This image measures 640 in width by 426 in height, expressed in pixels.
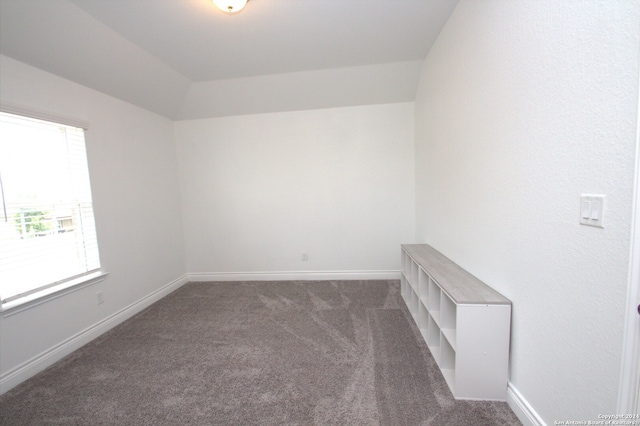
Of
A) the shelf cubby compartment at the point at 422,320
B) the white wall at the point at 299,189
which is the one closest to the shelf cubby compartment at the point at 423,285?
the shelf cubby compartment at the point at 422,320

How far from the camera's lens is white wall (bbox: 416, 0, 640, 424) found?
850 millimetres

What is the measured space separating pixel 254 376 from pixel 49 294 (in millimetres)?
1839

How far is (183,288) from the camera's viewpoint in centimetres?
354

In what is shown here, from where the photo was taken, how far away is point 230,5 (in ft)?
5.79

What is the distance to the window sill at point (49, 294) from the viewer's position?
176 cm

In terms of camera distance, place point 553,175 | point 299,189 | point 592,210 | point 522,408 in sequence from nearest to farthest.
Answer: point 592,210, point 553,175, point 522,408, point 299,189

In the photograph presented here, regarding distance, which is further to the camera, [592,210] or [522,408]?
[522,408]

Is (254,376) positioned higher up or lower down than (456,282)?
lower down

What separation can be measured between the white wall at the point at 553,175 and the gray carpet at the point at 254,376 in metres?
0.62

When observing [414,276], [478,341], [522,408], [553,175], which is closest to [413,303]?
[414,276]

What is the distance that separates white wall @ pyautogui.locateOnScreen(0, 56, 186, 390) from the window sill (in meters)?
0.04

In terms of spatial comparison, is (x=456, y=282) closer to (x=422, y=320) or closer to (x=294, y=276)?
(x=422, y=320)

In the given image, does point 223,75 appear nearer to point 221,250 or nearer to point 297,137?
point 297,137

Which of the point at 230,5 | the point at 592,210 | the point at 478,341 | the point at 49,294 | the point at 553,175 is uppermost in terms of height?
the point at 230,5
